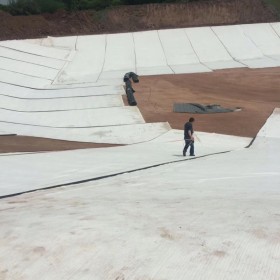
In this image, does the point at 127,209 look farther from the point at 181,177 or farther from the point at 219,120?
the point at 219,120

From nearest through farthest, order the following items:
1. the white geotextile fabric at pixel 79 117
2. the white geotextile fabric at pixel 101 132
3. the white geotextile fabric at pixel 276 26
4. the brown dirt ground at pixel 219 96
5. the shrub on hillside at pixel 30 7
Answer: the white geotextile fabric at pixel 101 132
the brown dirt ground at pixel 219 96
the white geotextile fabric at pixel 79 117
the white geotextile fabric at pixel 276 26
the shrub on hillside at pixel 30 7

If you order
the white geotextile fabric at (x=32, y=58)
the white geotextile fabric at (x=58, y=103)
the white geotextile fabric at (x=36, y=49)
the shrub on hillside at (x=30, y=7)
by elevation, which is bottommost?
the white geotextile fabric at (x=58, y=103)

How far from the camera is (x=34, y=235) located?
15.6 ft

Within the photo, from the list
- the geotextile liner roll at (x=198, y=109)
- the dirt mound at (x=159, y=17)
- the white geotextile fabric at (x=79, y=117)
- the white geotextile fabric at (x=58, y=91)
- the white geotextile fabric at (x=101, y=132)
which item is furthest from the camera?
the dirt mound at (x=159, y=17)

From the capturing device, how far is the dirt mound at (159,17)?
160 feet

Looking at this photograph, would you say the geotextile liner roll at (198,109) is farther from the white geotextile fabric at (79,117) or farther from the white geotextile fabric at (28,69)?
the white geotextile fabric at (28,69)

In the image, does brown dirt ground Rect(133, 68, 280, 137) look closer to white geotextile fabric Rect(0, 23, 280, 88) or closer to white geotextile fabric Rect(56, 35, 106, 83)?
white geotextile fabric Rect(0, 23, 280, 88)

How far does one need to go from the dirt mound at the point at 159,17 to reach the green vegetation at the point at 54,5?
193cm

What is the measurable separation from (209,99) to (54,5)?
31.1 meters

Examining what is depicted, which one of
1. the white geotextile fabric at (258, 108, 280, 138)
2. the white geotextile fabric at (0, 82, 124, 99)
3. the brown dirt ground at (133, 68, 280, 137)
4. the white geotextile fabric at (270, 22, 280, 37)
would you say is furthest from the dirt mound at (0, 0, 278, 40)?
the white geotextile fabric at (258, 108, 280, 138)

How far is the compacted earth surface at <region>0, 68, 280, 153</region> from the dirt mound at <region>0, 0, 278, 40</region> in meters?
16.1

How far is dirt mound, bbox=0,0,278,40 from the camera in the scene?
48.6 meters

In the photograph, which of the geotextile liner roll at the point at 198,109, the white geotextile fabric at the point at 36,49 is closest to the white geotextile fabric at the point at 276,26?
the white geotextile fabric at the point at 36,49

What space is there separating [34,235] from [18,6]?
162 ft
